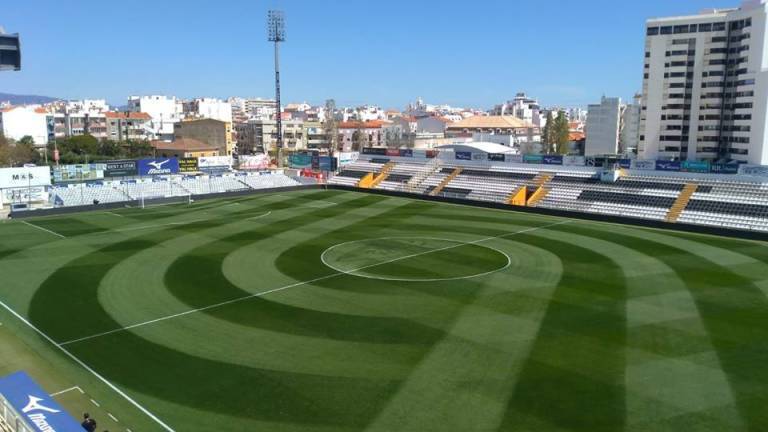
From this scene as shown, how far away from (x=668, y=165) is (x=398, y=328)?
37691 millimetres

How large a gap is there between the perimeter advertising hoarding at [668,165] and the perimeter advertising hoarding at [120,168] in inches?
1994

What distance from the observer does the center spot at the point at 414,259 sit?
2870 centimetres

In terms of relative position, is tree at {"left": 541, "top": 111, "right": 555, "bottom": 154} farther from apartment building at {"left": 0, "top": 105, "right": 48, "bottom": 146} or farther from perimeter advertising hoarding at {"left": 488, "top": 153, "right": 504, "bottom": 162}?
apartment building at {"left": 0, "top": 105, "right": 48, "bottom": 146}

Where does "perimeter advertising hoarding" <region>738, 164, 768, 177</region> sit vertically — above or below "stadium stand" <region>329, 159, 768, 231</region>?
above

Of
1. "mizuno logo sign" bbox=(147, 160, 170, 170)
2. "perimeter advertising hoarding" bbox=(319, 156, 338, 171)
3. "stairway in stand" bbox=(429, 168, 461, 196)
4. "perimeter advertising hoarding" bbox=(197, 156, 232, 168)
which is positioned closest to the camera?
"stairway in stand" bbox=(429, 168, 461, 196)

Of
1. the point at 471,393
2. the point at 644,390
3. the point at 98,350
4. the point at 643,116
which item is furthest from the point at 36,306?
the point at 643,116

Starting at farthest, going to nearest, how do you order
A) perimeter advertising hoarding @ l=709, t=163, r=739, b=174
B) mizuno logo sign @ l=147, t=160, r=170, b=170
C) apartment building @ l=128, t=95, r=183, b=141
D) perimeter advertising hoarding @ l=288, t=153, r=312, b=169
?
1. apartment building @ l=128, t=95, r=183, b=141
2. perimeter advertising hoarding @ l=288, t=153, r=312, b=169
3. mizuno logo sign @ l=147, t=160, r=170, b=170
4. perimeter advertising hoarding @ l=709, t=163, r=739, b=174

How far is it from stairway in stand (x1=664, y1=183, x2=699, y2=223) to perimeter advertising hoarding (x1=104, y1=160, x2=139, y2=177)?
165 ft

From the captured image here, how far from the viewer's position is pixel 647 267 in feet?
98.4

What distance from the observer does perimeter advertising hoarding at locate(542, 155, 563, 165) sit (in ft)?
184

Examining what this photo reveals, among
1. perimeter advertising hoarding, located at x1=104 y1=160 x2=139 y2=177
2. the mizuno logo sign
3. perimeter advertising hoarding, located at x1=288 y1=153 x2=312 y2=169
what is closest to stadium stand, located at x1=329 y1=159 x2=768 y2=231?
perimeter advertising hoarding, located at x1=288 y1=153 x2=312 y2=169

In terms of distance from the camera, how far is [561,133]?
100625 millimetres

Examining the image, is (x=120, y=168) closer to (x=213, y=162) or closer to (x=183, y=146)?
(x=213, y=162)

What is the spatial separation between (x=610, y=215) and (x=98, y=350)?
38.0 meters
